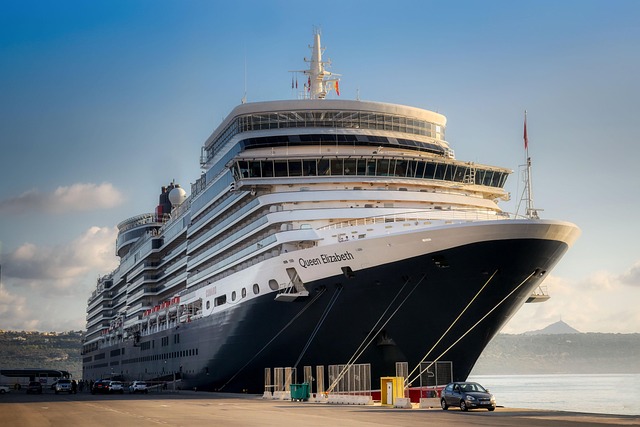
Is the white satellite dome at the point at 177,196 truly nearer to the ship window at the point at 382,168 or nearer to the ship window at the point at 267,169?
the ship window at the point at 267,169

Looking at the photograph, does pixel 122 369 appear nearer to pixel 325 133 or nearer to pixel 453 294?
pixel 325 133

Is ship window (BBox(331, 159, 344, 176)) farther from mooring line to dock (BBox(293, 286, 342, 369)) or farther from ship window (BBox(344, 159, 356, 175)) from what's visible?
mooring line to dock (BBox(293, 286, 342, 369))

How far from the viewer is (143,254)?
2943 inches

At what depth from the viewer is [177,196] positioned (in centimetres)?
8188

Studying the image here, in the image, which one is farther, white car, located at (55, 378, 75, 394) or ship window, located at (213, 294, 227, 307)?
white car, located at (55, 378, 75, 394)

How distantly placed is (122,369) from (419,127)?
1711 inches

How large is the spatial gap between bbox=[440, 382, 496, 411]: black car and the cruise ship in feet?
14.3

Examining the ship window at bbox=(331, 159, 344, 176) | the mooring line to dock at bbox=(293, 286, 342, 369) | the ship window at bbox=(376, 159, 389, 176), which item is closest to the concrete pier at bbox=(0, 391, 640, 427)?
the mooring line to dock at bbox=(293, 286, 342, 369)

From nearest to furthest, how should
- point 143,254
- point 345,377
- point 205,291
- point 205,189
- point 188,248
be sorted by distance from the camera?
1. point 345,377
2. point 205,291
3. point 205,189
4. point 188,248
5. point 143,254

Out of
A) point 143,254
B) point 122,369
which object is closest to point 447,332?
point 143,254

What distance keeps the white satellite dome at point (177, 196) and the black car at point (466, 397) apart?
55.2 meters

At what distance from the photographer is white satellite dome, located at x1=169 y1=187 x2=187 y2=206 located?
8169 centimetres

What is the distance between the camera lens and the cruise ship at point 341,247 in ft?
108

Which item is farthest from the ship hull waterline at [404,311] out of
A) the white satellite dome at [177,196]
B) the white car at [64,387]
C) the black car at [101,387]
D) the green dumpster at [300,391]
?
the white satellite dome at [177,196]
